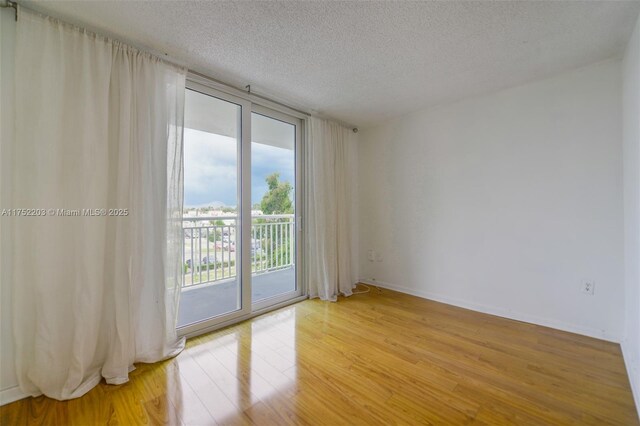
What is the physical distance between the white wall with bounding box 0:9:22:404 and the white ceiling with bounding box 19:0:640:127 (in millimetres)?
291

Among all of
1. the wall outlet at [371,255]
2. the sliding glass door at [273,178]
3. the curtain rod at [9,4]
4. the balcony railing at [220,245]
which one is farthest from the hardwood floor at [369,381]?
the curtain rod at [9,4]

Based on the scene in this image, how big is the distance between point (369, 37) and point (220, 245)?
2.90 metres

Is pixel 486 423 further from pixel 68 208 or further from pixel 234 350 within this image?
pixel 68 208

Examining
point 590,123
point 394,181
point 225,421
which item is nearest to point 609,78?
point 590,123

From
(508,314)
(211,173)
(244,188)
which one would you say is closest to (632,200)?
(508,314)

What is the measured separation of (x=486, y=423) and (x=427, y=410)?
Result: 0.28 meters

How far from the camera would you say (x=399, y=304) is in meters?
3.01

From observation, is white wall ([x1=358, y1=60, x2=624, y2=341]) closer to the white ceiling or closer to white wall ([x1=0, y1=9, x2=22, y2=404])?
the white ceiling

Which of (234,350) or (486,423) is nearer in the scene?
(486,423)

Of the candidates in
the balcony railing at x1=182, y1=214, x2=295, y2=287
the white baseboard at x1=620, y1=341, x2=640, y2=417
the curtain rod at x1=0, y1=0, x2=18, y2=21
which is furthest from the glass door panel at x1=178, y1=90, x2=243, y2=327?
the white baseboard at x1=620, y1=341, x2=640, y2=417

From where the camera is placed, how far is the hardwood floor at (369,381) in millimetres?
1365

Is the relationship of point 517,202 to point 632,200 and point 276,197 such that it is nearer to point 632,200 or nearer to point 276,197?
point 632,200

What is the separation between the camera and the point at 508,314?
2604 mm

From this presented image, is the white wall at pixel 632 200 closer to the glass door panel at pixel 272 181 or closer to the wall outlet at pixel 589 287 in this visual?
the wall outlet at pixel 589 287
